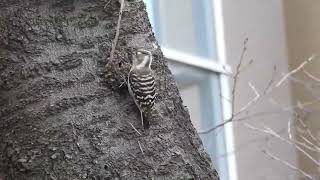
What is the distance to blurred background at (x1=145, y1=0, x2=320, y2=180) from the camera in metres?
3.69

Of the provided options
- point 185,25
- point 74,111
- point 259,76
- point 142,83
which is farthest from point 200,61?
point 74,111

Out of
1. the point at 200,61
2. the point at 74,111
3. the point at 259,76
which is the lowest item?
the point at 259,76

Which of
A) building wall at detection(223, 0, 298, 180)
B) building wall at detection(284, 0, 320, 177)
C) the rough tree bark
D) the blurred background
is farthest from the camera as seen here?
building wall at detection(284, 0, 320, 177)

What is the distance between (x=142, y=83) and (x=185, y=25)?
275cm

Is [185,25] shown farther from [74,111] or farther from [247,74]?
[74,111]

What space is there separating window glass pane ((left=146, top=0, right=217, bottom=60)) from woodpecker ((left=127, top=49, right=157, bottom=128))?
248 centimetres

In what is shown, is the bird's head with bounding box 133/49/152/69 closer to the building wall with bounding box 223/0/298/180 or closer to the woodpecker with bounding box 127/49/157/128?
the woodpecker with bounding box 127/49/157/128

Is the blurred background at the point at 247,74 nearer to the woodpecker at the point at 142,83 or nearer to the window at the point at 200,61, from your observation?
the window at the point at 200,61

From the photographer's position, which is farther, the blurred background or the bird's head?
the blurred background

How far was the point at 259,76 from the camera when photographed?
4.70 m

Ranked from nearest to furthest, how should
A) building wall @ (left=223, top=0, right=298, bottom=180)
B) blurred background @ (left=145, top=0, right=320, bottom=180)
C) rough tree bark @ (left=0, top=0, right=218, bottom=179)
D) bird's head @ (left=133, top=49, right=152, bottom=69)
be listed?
rough tree bark @ (left=0, top=0, right=218, bottom=179)
bird's head @ (left=133, top=49, right=152, bottom=69)
blurred background @ (left=145, top=0, right=320, bottom=180)
building wall @ (left=223, top=0, right=298, bottom=180)

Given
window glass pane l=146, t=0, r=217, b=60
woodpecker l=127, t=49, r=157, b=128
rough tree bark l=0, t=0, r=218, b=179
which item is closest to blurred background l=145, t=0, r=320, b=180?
window glass pane l=146, t=0, r=217, b=60

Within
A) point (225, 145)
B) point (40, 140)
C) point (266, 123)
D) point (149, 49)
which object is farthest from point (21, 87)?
point (266, 123)

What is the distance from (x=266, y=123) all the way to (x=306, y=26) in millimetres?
874
